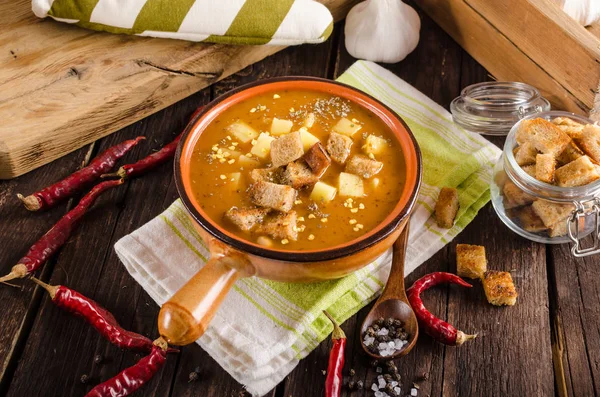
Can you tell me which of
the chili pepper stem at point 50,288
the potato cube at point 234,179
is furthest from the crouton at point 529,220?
the chili pepper stem at point 50,288

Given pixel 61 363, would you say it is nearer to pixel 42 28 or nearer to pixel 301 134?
pixel 301 134

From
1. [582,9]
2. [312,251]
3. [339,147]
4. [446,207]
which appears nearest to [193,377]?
[312,251]

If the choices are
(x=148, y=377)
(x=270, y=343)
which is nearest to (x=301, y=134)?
(x=270, y=343)

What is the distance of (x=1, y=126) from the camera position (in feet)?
Result: 10.8

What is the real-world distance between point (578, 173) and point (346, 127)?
0.94 meters

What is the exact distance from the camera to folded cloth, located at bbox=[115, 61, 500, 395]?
2.69 metres

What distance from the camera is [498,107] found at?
3352 millimetres

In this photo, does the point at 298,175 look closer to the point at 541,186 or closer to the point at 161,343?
the point at 161,343

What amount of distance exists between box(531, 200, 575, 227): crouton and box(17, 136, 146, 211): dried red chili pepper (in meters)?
1.89

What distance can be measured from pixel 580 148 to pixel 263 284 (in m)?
1.39

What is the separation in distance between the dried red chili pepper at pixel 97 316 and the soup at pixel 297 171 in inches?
21.9

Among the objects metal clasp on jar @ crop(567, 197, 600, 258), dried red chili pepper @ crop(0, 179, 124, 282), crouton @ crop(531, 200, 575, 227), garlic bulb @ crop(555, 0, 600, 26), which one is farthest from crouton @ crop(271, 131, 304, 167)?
garlic bulb @ crop(555, 0, 600, 26)

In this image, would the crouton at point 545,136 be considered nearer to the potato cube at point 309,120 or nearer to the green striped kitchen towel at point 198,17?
the potato cube at point 309,120

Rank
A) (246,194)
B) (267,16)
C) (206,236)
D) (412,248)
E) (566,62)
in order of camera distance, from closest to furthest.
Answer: (206,236), (246,194), (412,248), (566,62), (267,16)
